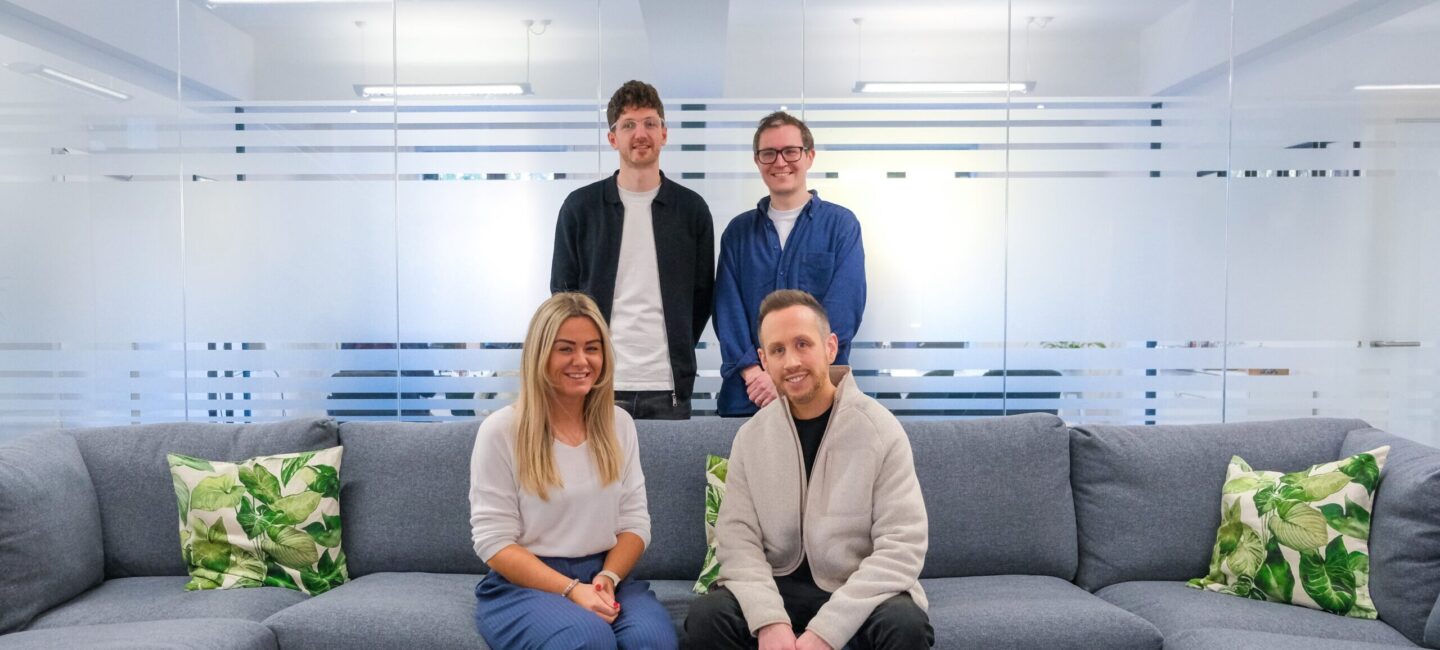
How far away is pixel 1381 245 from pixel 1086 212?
1.23 meters

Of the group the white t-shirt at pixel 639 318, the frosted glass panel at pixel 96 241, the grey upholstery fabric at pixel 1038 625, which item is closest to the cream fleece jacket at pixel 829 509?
the grey upholstery fabric at pixel 1038 625

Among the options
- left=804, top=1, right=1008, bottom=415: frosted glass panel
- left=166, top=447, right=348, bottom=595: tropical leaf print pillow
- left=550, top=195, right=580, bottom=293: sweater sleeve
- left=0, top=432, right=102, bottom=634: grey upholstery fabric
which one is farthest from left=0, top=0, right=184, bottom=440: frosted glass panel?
left=804, top=1, right=1008, bottom=415: frosted glass panel

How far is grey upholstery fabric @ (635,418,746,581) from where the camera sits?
2.90 metres

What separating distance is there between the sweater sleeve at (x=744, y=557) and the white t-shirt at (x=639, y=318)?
72 centimetres

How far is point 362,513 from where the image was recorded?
2.96 metres

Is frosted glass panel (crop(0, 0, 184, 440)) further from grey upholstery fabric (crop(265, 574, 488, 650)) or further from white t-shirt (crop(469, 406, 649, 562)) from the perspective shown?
white t-shirt (crop(469, 406, 649, 562))

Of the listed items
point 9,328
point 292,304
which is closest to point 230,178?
point 292,304

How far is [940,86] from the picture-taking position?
4.20 meters

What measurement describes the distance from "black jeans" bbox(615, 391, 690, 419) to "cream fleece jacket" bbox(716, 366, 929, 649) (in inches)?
27.4

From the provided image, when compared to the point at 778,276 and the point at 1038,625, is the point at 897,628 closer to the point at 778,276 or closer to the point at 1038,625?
A: the point at 1038,625

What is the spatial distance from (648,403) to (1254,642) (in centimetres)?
177

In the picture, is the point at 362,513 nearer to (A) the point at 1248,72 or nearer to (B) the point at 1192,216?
(B) the point at 1192,216

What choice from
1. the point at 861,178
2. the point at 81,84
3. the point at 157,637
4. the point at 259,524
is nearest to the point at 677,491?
the point at 259,524

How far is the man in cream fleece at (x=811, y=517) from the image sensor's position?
2.27m
